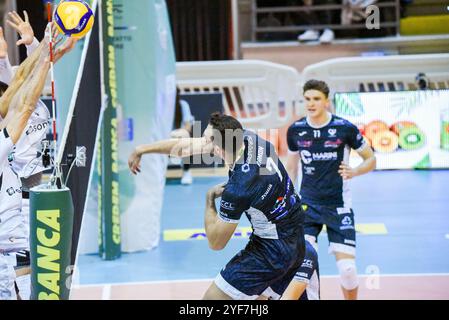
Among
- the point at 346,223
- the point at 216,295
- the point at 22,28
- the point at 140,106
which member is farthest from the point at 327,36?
the point at 216,295

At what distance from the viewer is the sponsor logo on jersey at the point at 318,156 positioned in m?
7.04

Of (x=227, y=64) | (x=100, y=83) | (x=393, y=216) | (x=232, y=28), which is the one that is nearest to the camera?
(x=100, y=83)

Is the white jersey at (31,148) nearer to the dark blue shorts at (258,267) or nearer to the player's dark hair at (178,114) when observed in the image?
the dark blue shorts at (258,267)

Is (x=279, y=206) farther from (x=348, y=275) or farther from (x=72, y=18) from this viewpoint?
(x=72, y=18)

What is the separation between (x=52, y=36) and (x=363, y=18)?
465 inches

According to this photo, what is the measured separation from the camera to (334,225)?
22.7 ft

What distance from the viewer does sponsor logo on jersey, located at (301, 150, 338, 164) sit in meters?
7.04

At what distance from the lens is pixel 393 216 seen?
10.2 m

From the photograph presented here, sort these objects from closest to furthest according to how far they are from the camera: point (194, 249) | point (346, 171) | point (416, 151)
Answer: point (346, 171) → point (194, 249) → point (416, 151)

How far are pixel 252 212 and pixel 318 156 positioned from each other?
71.4 inches

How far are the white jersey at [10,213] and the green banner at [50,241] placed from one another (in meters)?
0.44
